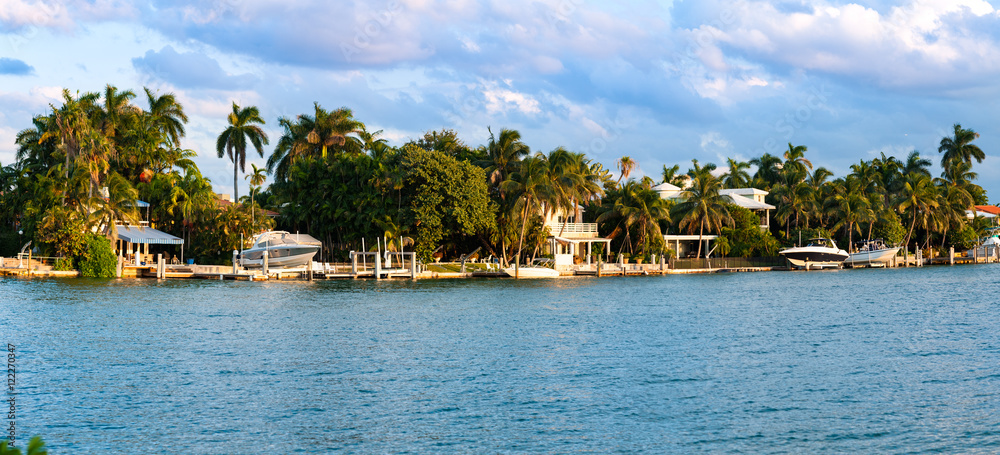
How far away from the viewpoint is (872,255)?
309ft

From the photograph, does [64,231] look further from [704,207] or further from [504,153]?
[704,207]

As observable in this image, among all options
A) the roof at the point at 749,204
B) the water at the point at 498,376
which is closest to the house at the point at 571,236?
the roof at the point at 749,204

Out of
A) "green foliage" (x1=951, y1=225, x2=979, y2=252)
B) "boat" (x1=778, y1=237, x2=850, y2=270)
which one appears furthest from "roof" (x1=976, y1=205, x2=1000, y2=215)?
"boat" (x1=778, y1=237, x2=850, y2=270)

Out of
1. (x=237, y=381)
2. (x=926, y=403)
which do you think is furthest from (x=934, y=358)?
(x=237, y=381)

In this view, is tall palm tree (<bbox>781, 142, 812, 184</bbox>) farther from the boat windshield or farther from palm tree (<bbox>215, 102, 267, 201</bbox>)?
palm tree (<bbox>215, 102, 267, 201</bbox>)

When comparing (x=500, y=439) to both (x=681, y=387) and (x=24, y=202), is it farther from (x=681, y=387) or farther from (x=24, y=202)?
(x=24, y=202)

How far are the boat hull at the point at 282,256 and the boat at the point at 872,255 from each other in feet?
198

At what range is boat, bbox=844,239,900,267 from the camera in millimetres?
94000

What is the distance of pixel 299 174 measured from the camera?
71.2 metres

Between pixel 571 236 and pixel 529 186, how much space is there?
12.8 meters

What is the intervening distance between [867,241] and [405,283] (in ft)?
201

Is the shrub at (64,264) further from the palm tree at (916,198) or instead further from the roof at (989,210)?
the roof at (989,210)

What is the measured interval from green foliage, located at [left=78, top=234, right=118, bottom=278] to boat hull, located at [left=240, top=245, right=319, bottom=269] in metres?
9.26

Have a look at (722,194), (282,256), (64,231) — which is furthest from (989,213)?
(64,231)
